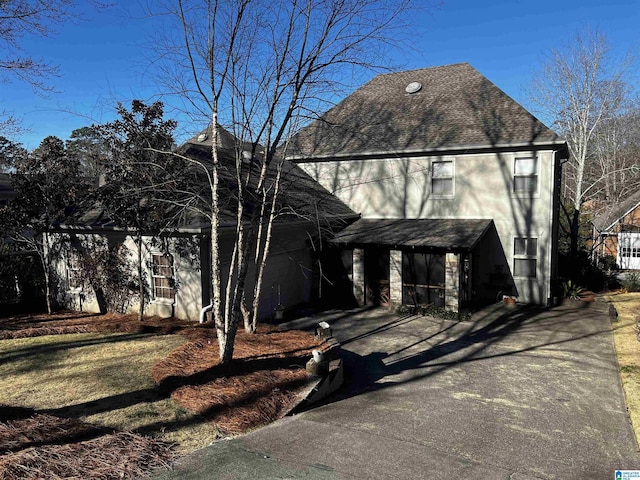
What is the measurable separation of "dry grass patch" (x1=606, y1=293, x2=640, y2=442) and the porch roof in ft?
15.1

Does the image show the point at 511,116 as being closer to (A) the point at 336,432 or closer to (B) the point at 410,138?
(B) the point at 410,138

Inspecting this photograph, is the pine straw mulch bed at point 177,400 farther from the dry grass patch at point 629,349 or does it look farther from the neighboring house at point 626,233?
the neighboring house at point 626,233

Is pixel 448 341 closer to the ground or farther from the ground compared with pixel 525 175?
closer to the ground

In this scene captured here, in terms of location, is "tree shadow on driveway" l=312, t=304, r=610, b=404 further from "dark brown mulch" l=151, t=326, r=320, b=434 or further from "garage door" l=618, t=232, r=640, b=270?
"garage door" l=618, t=232, r=640, b=270

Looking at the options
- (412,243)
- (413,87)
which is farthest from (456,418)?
(413,87)

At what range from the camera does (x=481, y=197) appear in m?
16.2

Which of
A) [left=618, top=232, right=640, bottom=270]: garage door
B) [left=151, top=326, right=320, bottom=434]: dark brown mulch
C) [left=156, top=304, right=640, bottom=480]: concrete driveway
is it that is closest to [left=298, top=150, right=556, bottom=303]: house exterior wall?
[left=156, top=304, right=640, bottom=480]: concrete driveway

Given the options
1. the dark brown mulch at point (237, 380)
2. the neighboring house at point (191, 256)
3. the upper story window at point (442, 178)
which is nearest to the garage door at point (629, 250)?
the upper story window at point (442, 178)

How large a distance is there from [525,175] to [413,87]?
22.1 feet

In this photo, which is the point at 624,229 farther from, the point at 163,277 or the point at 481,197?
the point at 163,277

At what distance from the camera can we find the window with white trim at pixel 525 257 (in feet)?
52.0

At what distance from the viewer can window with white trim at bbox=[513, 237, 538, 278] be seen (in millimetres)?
15844

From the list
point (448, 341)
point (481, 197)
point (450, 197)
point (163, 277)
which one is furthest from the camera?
point (450, 197)

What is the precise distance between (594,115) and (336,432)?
96.5 ft
